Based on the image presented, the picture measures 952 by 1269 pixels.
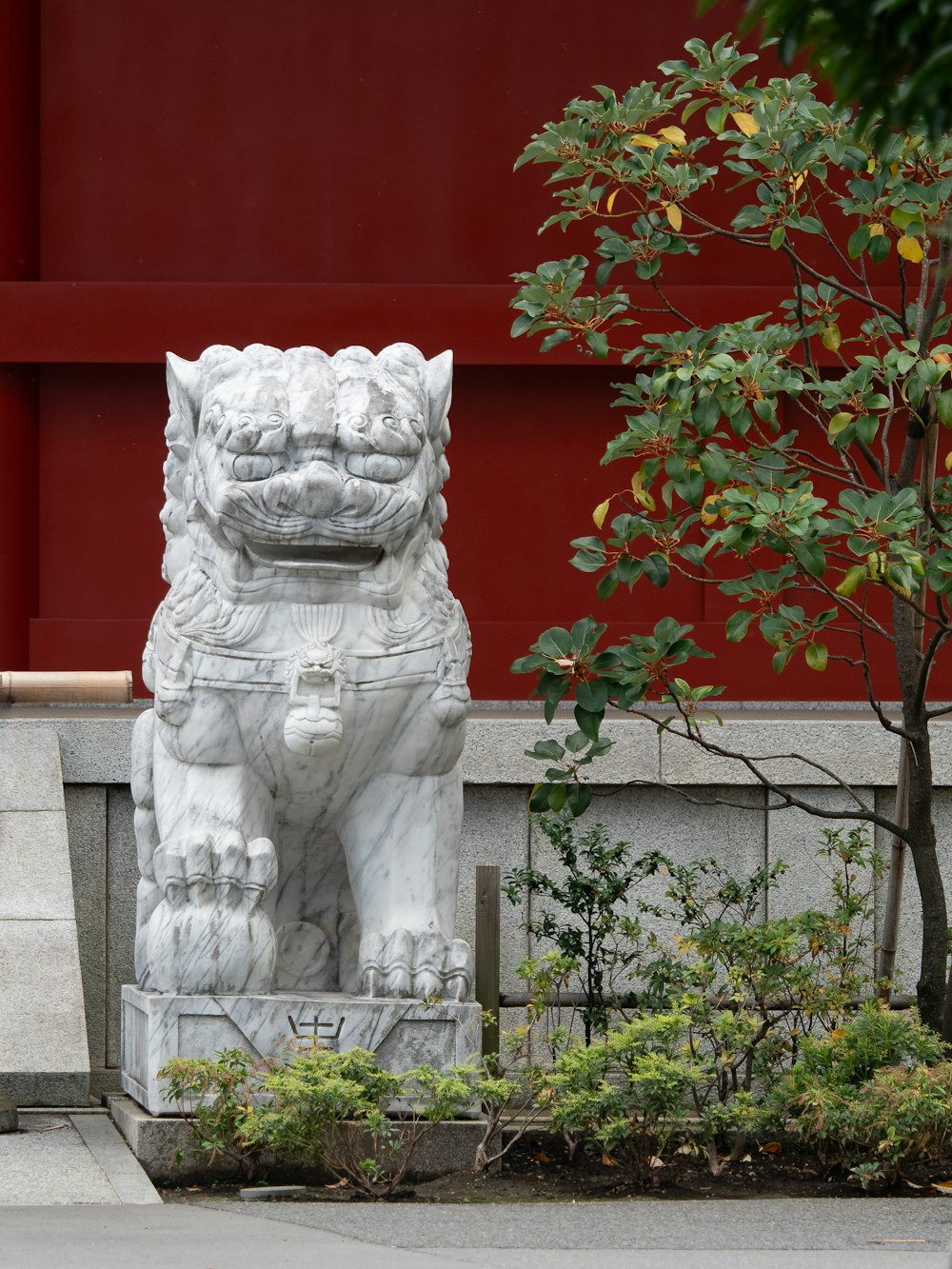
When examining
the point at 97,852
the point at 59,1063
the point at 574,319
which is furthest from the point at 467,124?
the point at 59,1063

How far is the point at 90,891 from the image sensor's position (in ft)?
22.5

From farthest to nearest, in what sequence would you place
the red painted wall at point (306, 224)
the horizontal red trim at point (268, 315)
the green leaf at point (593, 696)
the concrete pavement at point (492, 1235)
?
1. the red painted wall at point (306, 224)
2. the horizontal red trim at point (268, 315)
3. the green leaf at point (593, 696)
4. the concrete pavement at point (492, 1235)

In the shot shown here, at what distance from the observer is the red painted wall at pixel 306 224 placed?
914 cm

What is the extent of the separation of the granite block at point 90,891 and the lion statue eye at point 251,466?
76.6 inches

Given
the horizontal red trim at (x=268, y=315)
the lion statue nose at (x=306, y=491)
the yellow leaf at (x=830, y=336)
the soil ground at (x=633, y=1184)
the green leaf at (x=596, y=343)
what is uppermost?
the horizontal red trim at (x=268, y=315)

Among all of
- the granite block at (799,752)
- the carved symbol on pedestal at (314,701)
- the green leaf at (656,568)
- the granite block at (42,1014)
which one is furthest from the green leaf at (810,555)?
the granite block at (42,1014)

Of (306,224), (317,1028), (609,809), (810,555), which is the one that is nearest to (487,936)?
(609,809)

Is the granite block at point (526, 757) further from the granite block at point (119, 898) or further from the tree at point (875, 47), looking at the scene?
the tree at point (875, 47)

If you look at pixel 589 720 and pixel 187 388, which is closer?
pixel 187 388

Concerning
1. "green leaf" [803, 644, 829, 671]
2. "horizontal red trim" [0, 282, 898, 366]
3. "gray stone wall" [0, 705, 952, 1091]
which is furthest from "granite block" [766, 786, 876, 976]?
"horizontal red trim" [0, 282, 898, 366]

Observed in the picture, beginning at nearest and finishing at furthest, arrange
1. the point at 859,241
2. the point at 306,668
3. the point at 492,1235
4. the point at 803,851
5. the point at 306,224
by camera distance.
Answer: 1. the point at 492,1235
2. the point at 306,668
3. the point at 859,241
4. the point at 803,851
5. the point at 306,224

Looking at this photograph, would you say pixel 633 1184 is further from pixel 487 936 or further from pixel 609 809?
pixel 609 809

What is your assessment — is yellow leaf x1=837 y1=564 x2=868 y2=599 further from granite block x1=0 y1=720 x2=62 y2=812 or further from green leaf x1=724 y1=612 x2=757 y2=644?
granite block x1=0 y1=720 x2=62 y2=812

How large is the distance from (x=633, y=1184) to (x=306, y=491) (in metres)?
2.03
